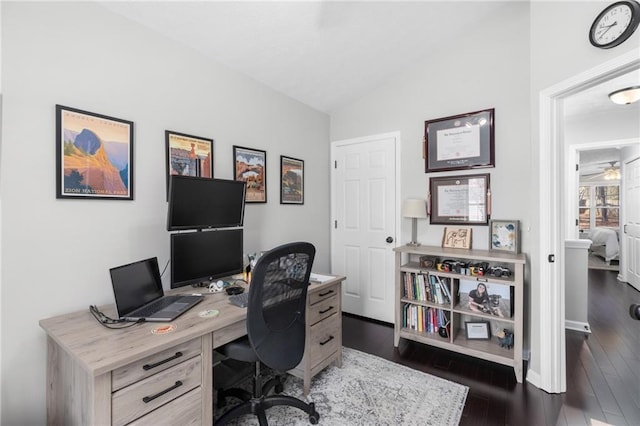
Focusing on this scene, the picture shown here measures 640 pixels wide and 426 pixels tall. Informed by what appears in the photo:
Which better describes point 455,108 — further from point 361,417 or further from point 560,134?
point 361,417

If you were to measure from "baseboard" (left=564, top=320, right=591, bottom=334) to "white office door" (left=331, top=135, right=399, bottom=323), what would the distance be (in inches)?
74.1

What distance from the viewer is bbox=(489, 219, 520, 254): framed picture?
98.4 inches

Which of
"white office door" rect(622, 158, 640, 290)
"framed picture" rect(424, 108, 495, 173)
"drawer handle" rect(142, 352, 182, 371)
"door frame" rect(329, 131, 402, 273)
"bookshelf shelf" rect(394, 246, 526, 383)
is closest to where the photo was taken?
"drawer handle" rect(142, 352, 182, 371)

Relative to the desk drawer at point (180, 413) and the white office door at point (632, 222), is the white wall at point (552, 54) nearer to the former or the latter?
the desk drawer at point (180, 413)

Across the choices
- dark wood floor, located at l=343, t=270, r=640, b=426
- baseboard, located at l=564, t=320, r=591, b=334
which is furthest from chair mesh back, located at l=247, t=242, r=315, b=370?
baseboard, located at l=564, t=320, r=591, b=334

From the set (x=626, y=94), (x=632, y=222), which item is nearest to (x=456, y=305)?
(x=626, y=94)

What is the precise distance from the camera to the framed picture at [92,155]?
158cm

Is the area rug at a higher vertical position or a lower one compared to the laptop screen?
lower

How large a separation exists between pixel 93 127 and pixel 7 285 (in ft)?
3.03

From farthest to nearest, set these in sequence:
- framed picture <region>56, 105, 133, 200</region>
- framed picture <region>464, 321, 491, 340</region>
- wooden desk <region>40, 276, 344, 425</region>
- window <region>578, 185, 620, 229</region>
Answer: window <region>578, 185, 620, 229</region> < framed picture <region>464, 321, 491, 340</region> < framed picture <region>56, 105, 133, 200</region> < wooden desk <region>40, 276, 344, 425</region>

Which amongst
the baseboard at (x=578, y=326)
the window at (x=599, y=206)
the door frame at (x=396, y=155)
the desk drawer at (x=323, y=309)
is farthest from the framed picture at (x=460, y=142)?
the window at (x=599, y=206)

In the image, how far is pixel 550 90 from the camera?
1986 millimetres

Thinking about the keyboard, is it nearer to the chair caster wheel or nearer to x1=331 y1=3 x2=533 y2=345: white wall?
the chair caster wheel

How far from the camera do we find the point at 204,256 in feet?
6.41
